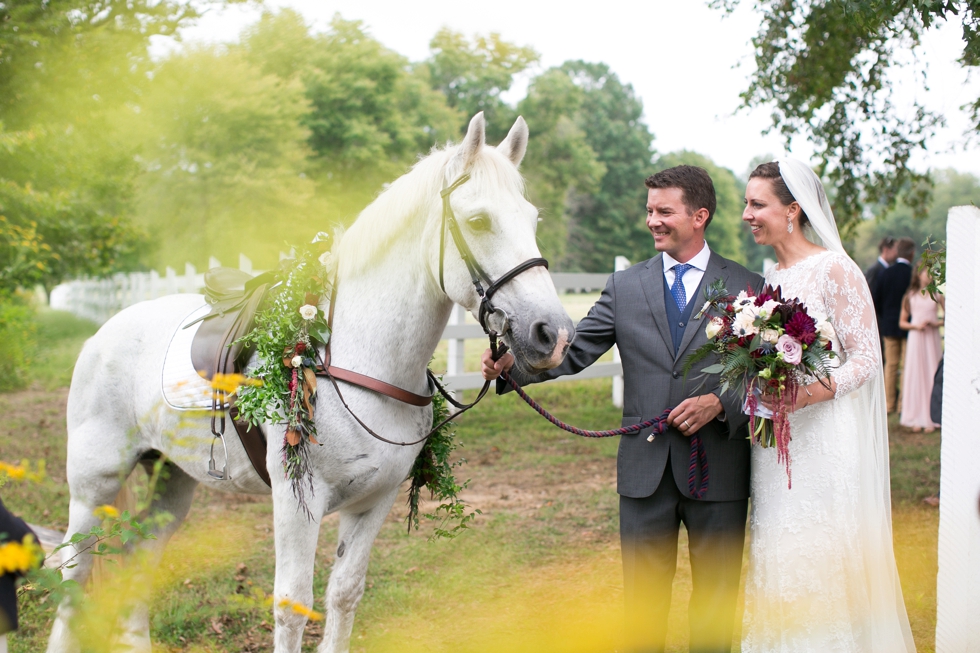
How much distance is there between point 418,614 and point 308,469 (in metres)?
2.01

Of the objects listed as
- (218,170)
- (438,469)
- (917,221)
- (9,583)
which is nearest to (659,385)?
(438,469)

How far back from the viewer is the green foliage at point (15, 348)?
11177 millimetres

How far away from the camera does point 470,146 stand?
2.51 metres

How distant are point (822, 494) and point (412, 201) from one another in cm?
197

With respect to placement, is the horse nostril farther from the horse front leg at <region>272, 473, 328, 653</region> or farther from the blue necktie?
the horse front leg at <region>272, 473, 328, 653</region>

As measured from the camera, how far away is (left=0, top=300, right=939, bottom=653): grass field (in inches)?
151

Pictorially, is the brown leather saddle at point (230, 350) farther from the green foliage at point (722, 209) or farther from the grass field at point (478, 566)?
the green foliage at point (722, 209)

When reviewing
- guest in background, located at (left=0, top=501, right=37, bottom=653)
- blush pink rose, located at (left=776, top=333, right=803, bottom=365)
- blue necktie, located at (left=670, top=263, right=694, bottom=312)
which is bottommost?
guest in background, located at (left=0, top=501, right=37, bottom=653)

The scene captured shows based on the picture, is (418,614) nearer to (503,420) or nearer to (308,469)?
(308,469)

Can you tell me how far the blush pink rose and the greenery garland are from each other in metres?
1.50

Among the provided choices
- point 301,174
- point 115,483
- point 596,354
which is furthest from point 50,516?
point 301,174

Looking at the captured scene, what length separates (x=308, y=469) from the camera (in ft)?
8.57

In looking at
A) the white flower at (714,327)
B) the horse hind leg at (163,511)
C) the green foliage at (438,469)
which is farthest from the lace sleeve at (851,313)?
the horse hind leg at (163,511)

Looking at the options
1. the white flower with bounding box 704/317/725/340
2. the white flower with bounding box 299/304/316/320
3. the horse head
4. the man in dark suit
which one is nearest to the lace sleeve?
the white flower with bounding box 704/317/725/340
